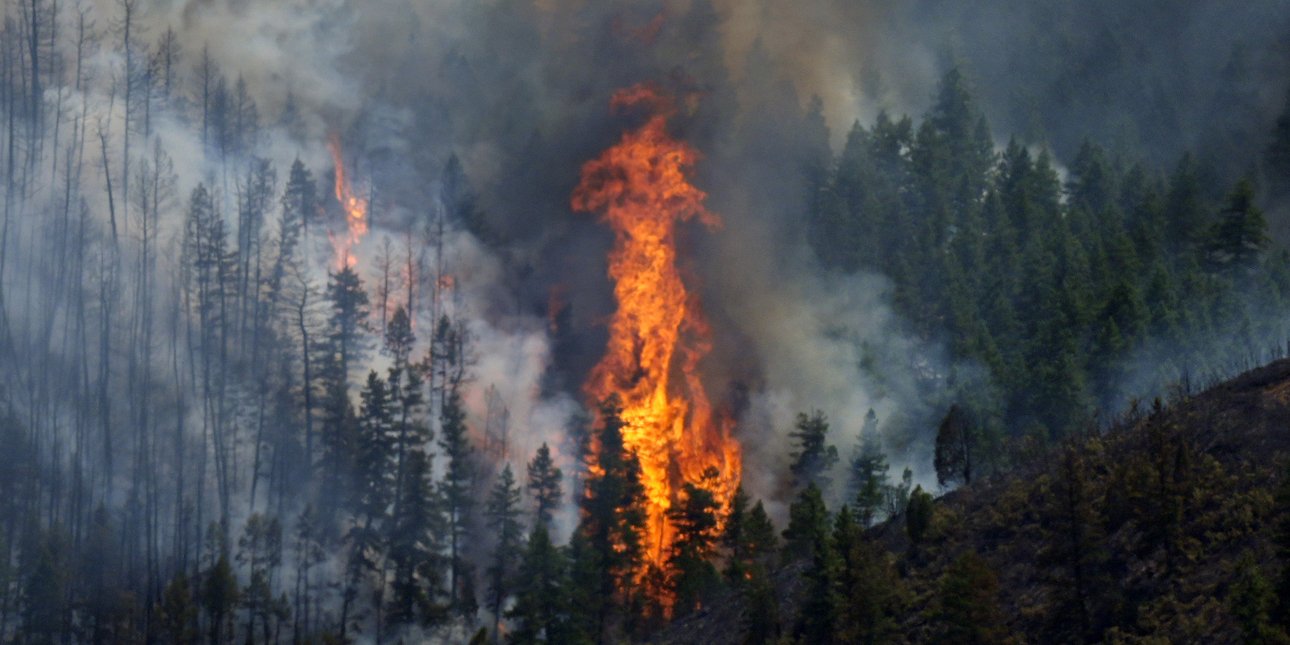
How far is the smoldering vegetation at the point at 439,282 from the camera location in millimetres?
103312

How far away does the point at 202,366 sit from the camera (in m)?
118

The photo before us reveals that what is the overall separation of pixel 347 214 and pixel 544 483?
36.9 meters

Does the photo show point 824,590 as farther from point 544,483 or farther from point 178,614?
point 178,614

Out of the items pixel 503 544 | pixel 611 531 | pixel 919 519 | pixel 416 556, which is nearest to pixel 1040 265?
pixel 611 531

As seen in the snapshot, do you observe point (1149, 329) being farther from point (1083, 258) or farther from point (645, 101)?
point (645, 101)

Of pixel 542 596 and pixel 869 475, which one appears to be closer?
pixel 542 596

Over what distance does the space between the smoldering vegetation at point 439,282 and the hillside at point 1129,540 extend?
19284 mm

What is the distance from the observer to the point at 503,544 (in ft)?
338

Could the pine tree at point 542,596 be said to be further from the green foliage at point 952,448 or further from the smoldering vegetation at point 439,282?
the green foliage at point 952,448

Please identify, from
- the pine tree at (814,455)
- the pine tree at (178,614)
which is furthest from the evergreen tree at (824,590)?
the pine tree at (178,614)

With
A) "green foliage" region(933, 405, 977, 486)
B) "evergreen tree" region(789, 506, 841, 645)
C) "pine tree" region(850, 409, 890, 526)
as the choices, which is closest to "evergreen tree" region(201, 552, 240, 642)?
"pine tree" region(850, 409, 890, 526)

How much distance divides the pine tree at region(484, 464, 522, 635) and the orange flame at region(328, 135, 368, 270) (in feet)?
95.7

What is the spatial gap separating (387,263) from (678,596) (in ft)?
151

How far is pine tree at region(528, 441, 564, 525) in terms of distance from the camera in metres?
106
